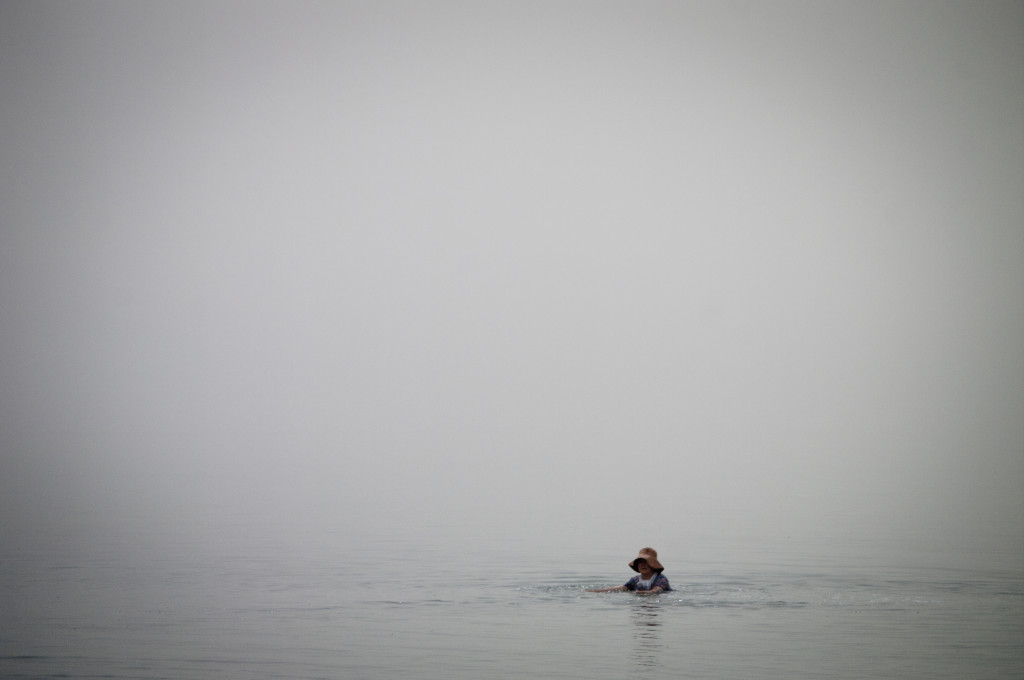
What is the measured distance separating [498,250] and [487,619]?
16297 millimetres

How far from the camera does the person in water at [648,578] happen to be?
8742 millimetres

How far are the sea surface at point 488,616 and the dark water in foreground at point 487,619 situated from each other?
A: 0.8 inches

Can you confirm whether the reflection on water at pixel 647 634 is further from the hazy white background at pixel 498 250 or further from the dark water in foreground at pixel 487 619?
the hazy white background at pixel 498 250

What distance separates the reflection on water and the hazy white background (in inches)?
247

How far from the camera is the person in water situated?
8742 millimetres

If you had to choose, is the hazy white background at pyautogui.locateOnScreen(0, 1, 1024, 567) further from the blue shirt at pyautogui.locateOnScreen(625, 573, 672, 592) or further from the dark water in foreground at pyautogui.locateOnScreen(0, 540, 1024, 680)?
the blue shirt at pyautogui.locateOnScreen(625, 573, 672, 592)

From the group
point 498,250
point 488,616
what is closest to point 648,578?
point 488,616

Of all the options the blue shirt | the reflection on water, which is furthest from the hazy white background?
the reflection on water

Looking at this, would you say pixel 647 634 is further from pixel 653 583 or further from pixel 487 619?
pixel 653 583

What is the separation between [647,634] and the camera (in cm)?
729

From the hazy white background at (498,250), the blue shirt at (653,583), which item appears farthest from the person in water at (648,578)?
the hazy white background at (498,250)

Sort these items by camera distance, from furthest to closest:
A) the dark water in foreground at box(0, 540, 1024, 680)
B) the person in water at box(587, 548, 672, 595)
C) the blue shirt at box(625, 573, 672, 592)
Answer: the blue shirt at box(625, 573, 672, 592), the person in water at box(587, 548, 672, 595), the dark water in foreground at box(0, 540, 1024, 680)

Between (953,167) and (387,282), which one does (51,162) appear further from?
(953,167)

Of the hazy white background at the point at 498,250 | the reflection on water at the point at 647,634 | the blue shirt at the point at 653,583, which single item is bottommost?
the reflection on water at the point at 647,634
